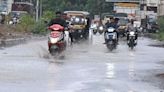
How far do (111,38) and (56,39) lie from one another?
245 inches

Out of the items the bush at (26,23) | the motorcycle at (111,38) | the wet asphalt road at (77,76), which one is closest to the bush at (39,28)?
the bush at (26,23)

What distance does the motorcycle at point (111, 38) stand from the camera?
2808 cm

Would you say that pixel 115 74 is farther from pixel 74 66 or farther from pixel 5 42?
pixel 5 42

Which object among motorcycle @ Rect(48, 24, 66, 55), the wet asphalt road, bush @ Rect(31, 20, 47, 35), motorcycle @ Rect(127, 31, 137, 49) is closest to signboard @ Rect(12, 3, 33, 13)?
bush @ Rect(31, 20, 47, 35)

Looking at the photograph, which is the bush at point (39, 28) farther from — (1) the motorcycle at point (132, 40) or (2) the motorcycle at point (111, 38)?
(2) the motorcycle at point (111, 38)

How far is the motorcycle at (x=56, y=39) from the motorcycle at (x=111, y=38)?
5.13 m

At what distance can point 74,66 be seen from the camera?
17719 millimetres

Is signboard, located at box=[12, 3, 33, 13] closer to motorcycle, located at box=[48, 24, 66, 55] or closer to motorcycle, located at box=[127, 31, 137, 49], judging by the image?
motorcycle, located at box=[127, 31, 137, 49]

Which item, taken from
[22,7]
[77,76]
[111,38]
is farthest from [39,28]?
[22,7]

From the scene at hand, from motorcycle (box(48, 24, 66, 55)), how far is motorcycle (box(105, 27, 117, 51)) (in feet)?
16.8

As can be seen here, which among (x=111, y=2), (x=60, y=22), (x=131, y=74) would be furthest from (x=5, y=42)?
(x=111, y=2)

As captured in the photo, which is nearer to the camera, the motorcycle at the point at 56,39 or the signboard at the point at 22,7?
the motorcycle at the point at 56,39

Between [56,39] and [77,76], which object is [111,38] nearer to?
[56,39]

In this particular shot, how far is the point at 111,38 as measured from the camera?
1118 inches
